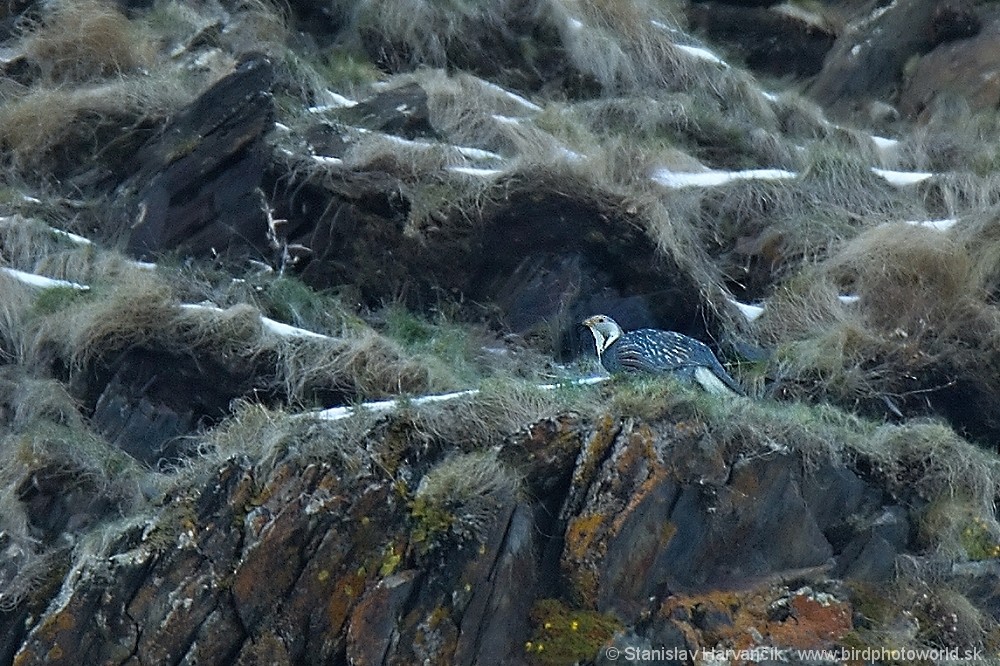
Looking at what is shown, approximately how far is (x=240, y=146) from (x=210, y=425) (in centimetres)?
209

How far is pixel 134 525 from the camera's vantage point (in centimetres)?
600

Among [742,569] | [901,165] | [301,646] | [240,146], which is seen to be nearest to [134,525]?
[301,646]

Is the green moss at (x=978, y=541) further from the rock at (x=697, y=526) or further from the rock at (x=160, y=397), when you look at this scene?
the rock at (x=160, y=397)

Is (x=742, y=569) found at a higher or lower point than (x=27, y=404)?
higher

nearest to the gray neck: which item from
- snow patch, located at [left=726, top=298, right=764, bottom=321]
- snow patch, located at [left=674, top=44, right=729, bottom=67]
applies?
snow patch, located at [left=726, top=298, right=764, bottom=321]

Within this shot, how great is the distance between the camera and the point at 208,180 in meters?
8.48

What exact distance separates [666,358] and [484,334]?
1.35 meters

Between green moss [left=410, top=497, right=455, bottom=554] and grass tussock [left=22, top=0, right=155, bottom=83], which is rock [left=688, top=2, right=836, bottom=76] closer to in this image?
grass tussock [left=22, top=0, right=155, bottom=83]

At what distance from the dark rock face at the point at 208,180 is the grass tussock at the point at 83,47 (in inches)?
63.4

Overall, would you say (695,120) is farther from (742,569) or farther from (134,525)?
(134,525)

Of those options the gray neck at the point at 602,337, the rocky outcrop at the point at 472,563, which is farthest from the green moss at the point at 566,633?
the gray neck at the point at 602,337

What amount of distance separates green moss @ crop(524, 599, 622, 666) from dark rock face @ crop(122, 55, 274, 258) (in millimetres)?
3501

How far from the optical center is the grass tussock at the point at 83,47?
10180 mm

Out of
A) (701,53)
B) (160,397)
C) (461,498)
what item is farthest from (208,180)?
(701,53)
